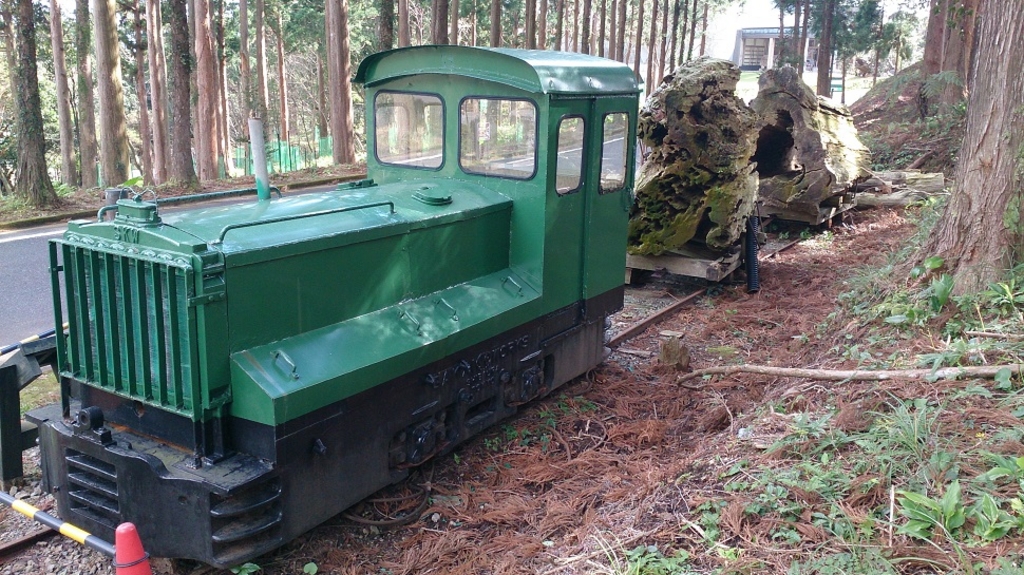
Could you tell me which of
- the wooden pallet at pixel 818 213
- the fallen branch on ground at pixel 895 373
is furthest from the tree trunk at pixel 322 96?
the fallen branch on ground at pixel 895 373

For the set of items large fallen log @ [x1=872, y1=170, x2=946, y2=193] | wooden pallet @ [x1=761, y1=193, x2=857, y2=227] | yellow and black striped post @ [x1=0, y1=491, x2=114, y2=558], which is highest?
large fallen log @ [x1=872, y1=170, x2=946, y2=193]

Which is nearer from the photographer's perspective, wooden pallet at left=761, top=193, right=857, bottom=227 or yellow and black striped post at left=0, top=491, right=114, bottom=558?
yellow and black striped post at left=0, top=491, right=114, bottom=558

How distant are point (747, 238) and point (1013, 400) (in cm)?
643

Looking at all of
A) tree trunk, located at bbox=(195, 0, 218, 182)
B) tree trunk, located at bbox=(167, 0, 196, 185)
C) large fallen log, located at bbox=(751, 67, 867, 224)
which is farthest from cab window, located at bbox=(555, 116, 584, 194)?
tree trunk, located at bbox=(195, 0, 218, 182)

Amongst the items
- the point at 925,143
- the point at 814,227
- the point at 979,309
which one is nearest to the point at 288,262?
the point at 979,309

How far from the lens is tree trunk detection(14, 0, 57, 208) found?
47.0 feet

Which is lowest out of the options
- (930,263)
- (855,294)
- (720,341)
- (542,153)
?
(720,341)

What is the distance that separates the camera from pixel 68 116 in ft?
81.4

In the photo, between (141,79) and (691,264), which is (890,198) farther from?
(141,79)

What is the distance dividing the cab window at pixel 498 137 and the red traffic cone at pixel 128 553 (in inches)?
145

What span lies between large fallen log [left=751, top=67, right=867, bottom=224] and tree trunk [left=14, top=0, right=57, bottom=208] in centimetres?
1249

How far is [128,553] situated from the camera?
11.8ft

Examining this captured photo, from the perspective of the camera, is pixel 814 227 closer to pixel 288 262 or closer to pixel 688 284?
pixel 688 284

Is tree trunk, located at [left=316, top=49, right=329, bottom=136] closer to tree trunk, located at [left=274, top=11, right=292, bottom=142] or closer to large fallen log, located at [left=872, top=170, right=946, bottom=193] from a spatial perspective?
tree trunk, located at [left=274, top=11, right=292, bottom=142]
